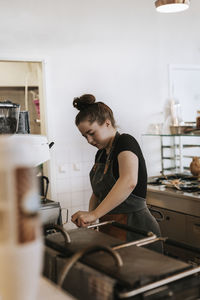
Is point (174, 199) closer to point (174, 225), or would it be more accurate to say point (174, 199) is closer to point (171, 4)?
point (174, 225)

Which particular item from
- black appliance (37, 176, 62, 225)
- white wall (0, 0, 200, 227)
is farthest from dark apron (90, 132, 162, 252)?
white wall (0, 0, 200, 227)

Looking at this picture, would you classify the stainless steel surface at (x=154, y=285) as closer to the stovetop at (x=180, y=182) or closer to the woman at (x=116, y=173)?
the woman at (x=116, y=173)

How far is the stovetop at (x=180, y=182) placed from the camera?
369 cm

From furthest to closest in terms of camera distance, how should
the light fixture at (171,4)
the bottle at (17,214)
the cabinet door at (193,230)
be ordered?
1. the cabinet door at (193,230)
2. the light fixture at (171,4)
3. the bottle at (17,214)

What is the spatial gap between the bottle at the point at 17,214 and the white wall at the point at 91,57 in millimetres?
3337

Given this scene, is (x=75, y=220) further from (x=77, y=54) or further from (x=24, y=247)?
(x=77, y=54)

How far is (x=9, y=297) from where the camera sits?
2.56 ft

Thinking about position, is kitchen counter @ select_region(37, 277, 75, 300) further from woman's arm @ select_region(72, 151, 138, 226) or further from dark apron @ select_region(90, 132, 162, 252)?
dark apron @ select_region(90, 132, 162, 252)

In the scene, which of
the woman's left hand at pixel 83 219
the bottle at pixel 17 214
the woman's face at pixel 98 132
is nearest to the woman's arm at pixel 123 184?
the woman's left hand at pixel 83 219

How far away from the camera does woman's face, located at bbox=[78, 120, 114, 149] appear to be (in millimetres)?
2572

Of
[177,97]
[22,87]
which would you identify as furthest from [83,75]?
[22,87]

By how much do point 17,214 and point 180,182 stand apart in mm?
3312

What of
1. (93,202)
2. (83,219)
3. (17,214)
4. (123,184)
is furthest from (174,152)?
(17,214)

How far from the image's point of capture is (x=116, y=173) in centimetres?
253
